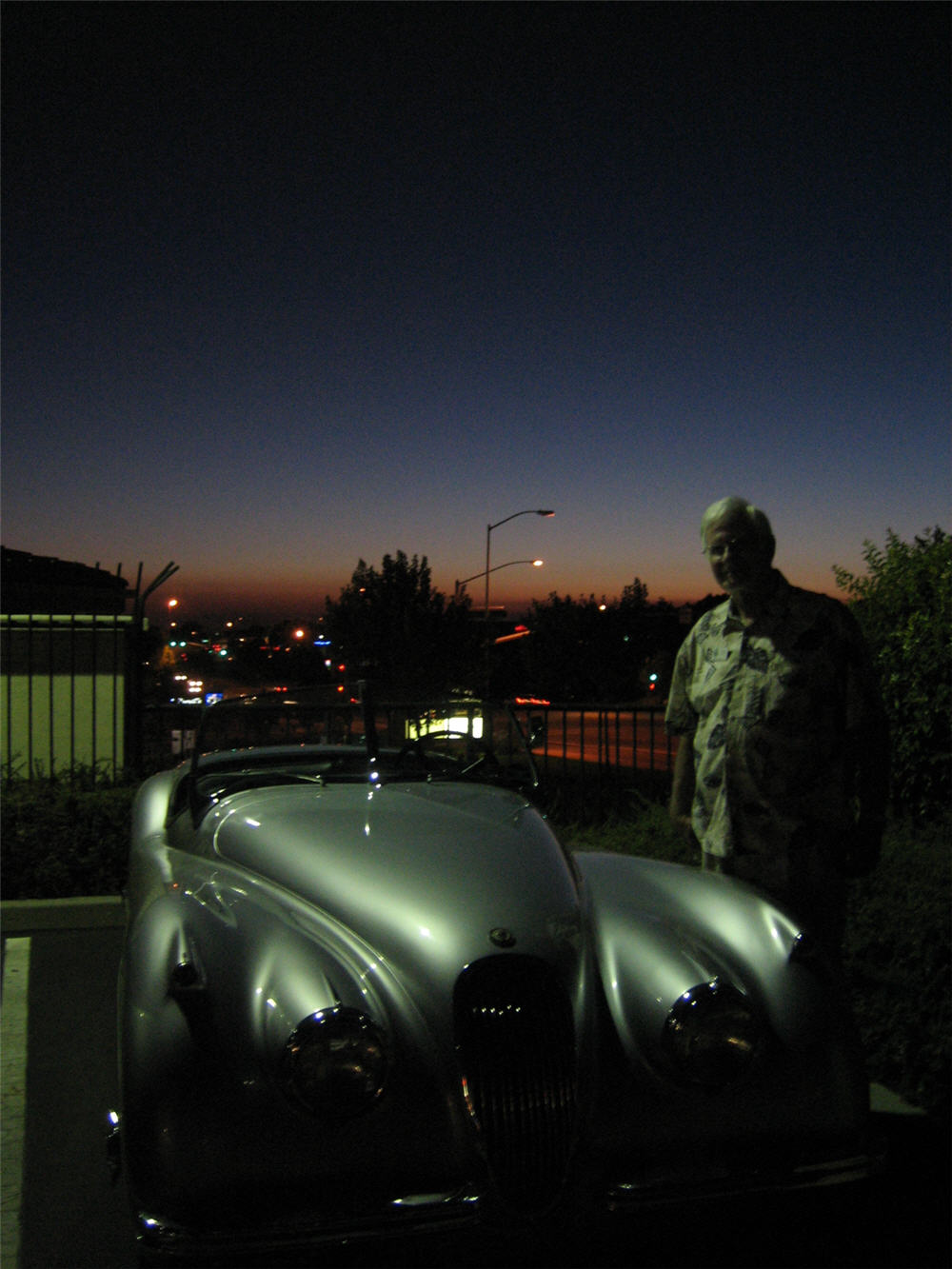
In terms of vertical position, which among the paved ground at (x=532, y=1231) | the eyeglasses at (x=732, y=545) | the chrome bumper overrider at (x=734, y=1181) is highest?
the eyeglasses at (x=732, y=545)

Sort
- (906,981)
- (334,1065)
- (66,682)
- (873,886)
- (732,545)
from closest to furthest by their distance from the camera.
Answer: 1. (334,1065)
2. (732,545)
3. (906,981)
4. (873,886)
5. (66,682)

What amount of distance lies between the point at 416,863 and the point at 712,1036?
878 mm

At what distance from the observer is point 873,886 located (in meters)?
4.32

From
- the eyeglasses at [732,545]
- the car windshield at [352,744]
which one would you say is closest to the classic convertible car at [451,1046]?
the car windshield at [352,744]

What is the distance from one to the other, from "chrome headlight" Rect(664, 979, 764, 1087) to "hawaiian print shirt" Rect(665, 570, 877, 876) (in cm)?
96

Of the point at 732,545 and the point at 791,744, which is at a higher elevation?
the point at 732,545

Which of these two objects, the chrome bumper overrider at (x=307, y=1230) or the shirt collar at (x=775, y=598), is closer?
the chrome bumper overrider at (x=307, y=1230)

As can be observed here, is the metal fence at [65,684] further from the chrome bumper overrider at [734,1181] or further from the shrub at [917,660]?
the chrome bumper overrider at [734,1181]

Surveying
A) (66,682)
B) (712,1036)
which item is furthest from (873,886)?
(66,682)

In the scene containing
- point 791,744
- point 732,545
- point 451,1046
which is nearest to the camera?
point 451,1046

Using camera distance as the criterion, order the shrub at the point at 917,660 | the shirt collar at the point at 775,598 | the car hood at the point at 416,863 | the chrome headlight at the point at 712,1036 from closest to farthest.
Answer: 1. the chrome headlight at the point at 712,1036
2. the car hood at the point at 416,863
3. the shirt collar at the point at 775,598
4. the shrub at the point at 917,660

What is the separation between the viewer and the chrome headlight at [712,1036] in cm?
230

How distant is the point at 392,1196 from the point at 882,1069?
2187 mm

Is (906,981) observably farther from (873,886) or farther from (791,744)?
(791,744)
